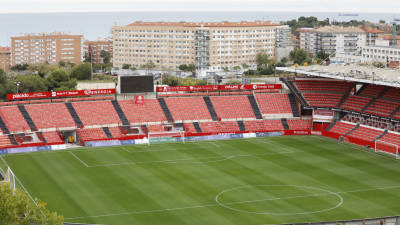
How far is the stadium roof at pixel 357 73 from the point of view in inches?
3019

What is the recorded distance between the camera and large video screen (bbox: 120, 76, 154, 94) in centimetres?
8619

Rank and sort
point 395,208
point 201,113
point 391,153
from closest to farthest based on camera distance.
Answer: point 395,208 < point 391,153 < point 201,113

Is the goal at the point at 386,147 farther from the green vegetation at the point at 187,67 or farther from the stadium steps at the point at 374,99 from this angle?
the green vegetation at the point at 187,67

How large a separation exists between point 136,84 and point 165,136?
950 centimetres

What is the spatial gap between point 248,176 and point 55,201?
60.1 ft

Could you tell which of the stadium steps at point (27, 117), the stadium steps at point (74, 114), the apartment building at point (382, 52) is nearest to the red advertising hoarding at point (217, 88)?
the stadium steps at point (74, 114)

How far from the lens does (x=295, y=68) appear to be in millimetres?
88312

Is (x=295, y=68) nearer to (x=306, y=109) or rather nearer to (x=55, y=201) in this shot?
(x=306, y=109)

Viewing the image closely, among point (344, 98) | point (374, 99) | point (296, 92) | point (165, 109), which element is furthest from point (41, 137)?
point (374, 99)

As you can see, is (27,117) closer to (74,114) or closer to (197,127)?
(74,114)

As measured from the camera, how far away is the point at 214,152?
74250 millimetres

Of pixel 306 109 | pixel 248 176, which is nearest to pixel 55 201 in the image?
pixel 248 176

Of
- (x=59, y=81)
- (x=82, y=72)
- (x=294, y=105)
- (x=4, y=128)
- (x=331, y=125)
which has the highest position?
(x=82, y=72)

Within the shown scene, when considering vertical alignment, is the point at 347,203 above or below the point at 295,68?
below
